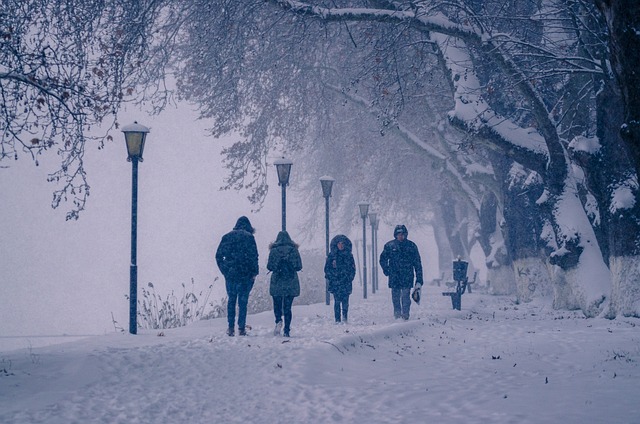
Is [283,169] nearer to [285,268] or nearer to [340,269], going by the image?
[340,269]

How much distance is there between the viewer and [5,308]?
64500 millimetres

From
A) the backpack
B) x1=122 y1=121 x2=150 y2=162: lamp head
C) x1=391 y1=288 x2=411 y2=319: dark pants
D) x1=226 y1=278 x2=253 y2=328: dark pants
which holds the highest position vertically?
x1=122 y1=121 x2=150 y2=162: lamp head

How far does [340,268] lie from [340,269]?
22 mm

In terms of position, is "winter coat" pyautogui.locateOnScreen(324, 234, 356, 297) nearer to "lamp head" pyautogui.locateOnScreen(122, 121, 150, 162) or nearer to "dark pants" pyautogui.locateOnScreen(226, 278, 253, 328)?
"dark pants" pyautogui.locateOnScreen(226, 278, 253, 328)

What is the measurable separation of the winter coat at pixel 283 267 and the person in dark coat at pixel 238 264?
35 centimetres

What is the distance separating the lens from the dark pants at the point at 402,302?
1334 cm

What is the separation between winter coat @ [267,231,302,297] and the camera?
1062cm

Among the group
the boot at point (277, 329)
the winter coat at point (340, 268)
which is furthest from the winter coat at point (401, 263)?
the boot at point (277, 329)

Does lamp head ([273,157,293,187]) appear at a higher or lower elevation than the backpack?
higher

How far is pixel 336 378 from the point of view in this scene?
23.3 feet

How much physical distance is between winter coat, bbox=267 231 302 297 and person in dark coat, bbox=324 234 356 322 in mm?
2156

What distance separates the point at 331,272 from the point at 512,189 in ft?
23.9

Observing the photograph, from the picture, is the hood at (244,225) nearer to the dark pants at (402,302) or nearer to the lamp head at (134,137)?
the lamp head at (134,137)

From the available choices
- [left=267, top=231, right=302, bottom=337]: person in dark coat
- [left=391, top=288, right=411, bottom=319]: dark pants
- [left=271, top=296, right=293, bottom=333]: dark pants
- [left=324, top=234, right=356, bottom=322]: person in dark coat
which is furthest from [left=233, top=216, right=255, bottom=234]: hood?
[left=391, top=288, right=411, bottom=319]: dark pants
